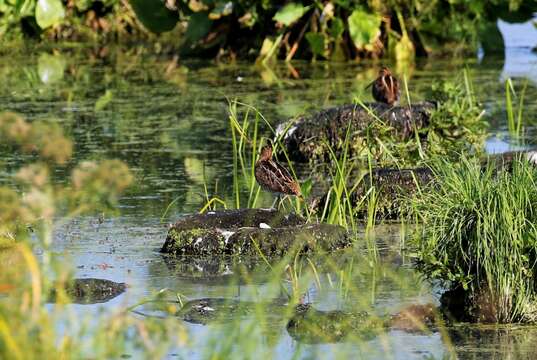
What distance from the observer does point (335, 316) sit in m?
5.45

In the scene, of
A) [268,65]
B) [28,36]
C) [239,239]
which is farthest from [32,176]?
[28,36]

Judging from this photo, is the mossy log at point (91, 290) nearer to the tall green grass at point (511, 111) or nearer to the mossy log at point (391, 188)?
the mossy log at point (391, 188)

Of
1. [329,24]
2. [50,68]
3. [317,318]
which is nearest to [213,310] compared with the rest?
[317,318]

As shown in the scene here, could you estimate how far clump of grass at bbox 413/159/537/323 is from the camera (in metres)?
5.42

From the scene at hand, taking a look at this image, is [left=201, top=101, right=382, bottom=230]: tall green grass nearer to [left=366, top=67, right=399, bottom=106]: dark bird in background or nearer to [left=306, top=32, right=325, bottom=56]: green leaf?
[left=366, top=67, right=399, bottom=106]: dark bird in background

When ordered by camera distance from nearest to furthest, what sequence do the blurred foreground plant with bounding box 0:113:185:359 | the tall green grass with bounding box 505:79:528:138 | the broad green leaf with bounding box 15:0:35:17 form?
the blurred foreground plant with bounding box 0:113:185:359, the tall green grass with bounding box 505:79:528:138, the broad green leaf with bounding box 15:0:35:17

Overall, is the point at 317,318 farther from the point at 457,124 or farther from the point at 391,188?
the point at 457,124

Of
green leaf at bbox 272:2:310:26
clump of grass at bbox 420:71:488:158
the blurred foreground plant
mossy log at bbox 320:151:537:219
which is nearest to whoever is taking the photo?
the blurred foreground plant

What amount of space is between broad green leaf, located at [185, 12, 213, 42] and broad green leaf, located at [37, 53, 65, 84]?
1539 millimetres

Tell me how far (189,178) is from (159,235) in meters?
1.88

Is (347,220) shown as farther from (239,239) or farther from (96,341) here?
(96,341)

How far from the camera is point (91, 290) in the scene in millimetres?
6023

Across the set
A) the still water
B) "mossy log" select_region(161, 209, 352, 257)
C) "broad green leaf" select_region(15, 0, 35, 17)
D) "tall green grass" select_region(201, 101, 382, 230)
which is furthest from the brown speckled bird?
"broad green leaf" select_region(15, 0, 35, 17)

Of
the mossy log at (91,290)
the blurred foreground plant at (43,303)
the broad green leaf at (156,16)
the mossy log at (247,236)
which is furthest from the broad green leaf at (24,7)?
the blurred foreground plant at (43,303)
